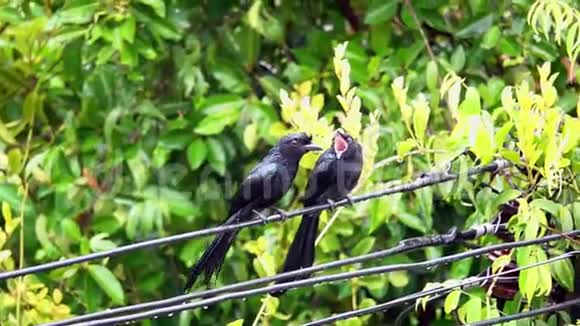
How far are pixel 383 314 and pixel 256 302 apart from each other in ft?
1.75

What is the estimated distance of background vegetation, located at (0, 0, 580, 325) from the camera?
4098mm

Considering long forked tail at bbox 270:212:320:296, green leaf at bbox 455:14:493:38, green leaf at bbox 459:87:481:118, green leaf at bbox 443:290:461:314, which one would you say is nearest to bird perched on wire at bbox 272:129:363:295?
long forked tail at bbox 270:212:320:296

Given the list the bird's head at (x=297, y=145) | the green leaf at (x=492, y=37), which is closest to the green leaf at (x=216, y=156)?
the bird's head at (x=297, y=145)

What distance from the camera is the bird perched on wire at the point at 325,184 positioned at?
11.6ft

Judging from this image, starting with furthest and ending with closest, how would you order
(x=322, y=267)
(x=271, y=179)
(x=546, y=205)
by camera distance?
(x=271, y=179), (x=546, y=205), (x=322, y=267)

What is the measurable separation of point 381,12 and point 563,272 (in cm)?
142

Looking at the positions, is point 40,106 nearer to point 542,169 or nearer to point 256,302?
point 256,302

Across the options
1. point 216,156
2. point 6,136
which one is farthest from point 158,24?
point 6,136

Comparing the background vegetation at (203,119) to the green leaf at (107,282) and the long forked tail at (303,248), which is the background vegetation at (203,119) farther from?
the long forked tail at (303,248)

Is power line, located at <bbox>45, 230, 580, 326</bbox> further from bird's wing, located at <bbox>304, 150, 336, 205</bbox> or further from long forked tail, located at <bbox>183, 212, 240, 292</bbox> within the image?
bird's wing, located at <bbox>304, 150, 336, 205</bbox>

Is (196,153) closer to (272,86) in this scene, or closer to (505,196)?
(272,86)

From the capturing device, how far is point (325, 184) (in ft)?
11.8

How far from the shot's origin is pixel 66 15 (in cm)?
405

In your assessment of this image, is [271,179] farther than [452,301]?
Yes
